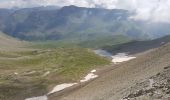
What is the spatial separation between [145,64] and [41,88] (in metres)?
40.8

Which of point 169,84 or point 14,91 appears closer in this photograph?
point 169,84

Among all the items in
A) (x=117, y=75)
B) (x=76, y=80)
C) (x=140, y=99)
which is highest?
(x=76, y=80)

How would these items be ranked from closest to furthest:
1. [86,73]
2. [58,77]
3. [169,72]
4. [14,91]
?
[169,72], [14,91], [58,77], [86,73]

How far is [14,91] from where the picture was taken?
385ft

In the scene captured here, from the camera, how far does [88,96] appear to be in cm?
7794

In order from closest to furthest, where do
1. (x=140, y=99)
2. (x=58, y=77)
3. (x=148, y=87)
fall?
(x=140, y=99), (x=148, y=87), (x=58, y=77)

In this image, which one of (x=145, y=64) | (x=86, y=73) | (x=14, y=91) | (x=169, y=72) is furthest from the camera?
(x=86, y=73)

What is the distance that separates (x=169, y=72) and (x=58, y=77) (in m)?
89.7

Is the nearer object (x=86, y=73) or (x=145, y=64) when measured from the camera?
(x=145, y=64)

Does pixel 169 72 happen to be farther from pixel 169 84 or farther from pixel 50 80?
pixel 50 80

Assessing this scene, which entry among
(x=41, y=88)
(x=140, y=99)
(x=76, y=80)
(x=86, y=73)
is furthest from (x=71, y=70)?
(x=140, y=99)

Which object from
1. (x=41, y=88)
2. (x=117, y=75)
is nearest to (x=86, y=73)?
(x=41, y=88)

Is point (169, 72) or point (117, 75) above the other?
point (117, 75)

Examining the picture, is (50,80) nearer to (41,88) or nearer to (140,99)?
(41,88)
